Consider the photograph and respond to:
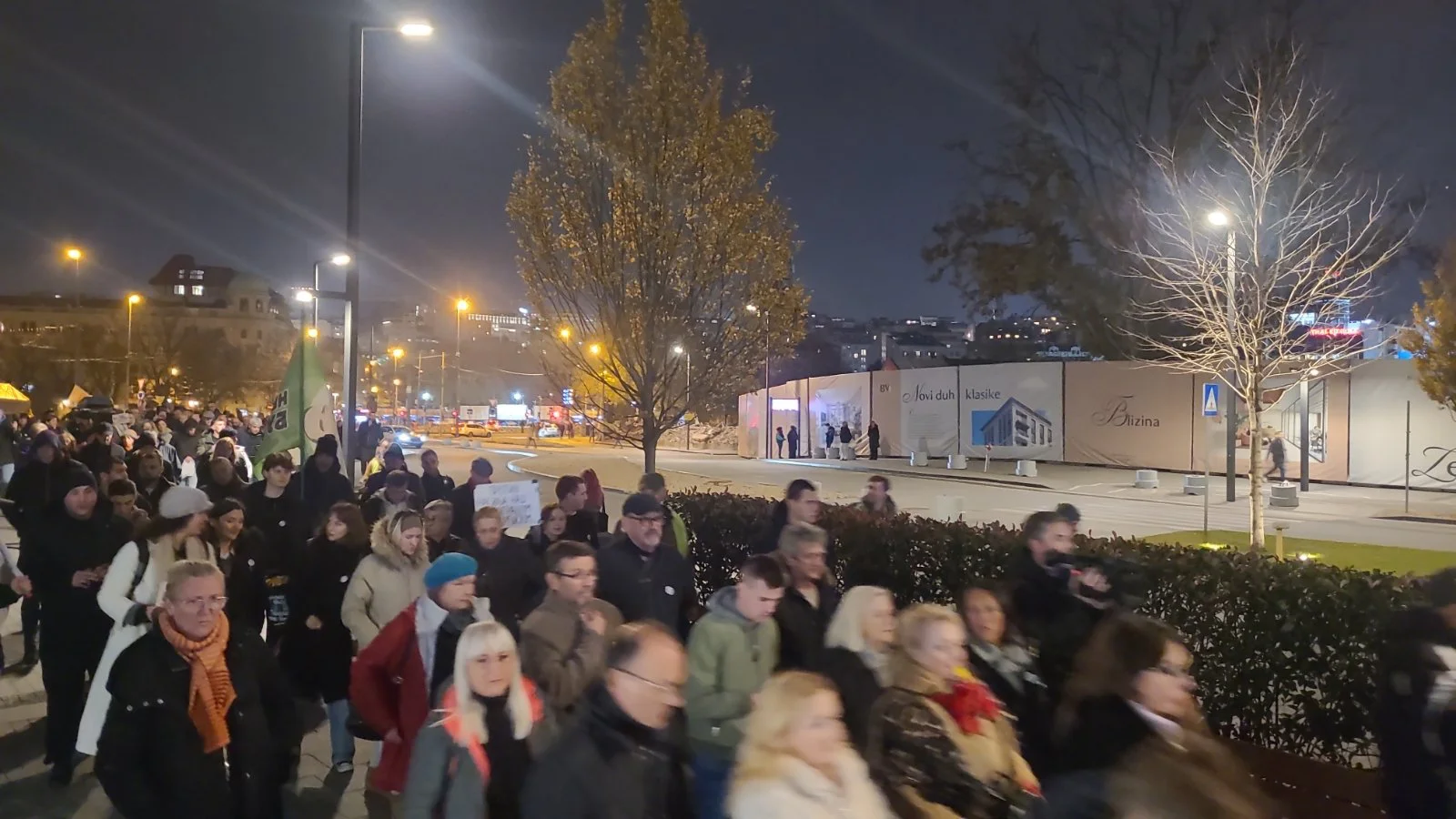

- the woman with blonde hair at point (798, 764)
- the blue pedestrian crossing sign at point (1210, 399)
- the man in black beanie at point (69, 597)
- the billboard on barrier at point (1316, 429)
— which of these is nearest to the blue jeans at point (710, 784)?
the woman with blonde hair at point (798, 764)

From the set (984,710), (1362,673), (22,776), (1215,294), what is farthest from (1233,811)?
(1215,294)

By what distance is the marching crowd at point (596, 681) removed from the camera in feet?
9.64

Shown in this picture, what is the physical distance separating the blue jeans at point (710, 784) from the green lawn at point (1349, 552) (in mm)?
11033

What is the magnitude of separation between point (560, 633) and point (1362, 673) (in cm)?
419

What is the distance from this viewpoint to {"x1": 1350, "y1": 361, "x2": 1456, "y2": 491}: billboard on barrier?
27422 millimetres

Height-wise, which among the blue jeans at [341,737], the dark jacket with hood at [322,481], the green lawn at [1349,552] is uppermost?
the dark jacket with hood at [322,481]

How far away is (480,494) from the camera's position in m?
9.77

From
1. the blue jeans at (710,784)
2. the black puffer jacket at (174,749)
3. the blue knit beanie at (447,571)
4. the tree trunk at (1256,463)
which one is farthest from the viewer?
the tree trunk at (1256,463)

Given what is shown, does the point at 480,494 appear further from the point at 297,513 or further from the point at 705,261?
the point at 705,261

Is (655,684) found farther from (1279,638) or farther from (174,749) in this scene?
(1279,638)

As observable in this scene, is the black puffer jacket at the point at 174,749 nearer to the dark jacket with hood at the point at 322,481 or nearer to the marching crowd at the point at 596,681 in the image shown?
the marching crowd at the point at 596,681

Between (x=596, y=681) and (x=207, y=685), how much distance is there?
4.77 feet

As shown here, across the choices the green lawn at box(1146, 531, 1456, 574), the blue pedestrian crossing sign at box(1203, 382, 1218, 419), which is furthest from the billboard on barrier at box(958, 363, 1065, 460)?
the blue pedestrian crossing sign at box(1203, 382, 1218, 419)

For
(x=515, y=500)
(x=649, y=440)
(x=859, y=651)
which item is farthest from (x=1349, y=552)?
(x=859, y=651)
